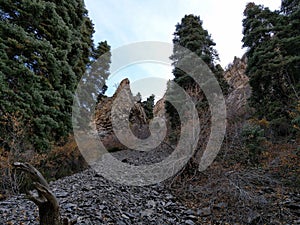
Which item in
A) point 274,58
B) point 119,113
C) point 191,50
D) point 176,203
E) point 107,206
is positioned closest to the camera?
point 107,206

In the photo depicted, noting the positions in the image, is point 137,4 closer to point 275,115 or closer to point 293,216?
point 275,115

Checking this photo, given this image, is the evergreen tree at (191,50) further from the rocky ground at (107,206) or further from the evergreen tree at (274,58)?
the rocky ground at (107,206)

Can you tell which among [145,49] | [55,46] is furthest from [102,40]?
[145,49]

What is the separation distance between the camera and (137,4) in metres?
7.15

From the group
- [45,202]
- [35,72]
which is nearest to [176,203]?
[45,202]

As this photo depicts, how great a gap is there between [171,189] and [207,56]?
720cm

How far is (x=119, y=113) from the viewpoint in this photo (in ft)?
41.1

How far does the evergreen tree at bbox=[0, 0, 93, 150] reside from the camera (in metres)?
5.27

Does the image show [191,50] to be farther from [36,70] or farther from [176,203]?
[176,203]

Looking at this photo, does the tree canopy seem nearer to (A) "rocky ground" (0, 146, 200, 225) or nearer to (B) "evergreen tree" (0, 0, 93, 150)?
(B) "evergreen tree" (0, 0, 93, 150)

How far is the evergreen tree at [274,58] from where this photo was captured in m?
7.13

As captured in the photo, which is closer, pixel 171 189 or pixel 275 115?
pixel 171 189

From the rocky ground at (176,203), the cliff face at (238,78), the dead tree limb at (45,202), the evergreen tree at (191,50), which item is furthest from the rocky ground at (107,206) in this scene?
the cliff face at (238,78)

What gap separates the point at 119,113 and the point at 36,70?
21.9 feet
